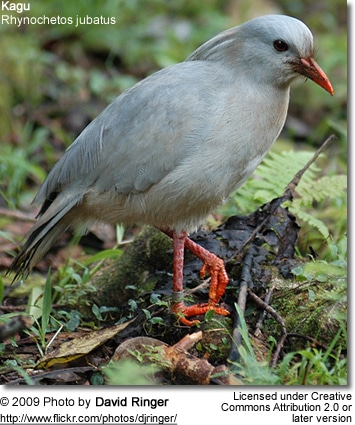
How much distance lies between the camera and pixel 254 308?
4.43 metres

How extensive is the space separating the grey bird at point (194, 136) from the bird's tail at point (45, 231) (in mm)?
16

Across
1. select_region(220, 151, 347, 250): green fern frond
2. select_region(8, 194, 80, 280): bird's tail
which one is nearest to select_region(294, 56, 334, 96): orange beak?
select_region(220, 151, 347, 250): green fern frond

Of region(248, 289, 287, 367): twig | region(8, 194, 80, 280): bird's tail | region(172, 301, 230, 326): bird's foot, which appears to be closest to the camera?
region(248, 289, 287, 367): twig

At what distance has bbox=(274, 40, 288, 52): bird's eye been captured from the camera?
4488 millimetres

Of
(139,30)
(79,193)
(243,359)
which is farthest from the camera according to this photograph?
(139,30)

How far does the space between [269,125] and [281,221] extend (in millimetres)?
805

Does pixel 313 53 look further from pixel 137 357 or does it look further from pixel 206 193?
pixel 137 357

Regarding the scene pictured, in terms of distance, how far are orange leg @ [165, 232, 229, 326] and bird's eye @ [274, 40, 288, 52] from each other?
1.36m

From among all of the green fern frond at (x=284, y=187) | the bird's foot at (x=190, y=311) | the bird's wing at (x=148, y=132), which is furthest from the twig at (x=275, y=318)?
the green fern frond at (x=284, y=187)

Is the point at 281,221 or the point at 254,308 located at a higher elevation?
the point at 281,221

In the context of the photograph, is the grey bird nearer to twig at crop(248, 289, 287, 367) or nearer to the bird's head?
the bird's head

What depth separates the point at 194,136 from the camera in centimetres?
441

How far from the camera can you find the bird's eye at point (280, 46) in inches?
177

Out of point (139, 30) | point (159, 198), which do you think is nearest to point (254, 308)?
point (159, 198)
